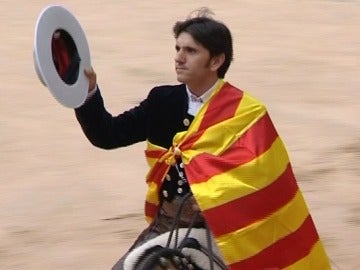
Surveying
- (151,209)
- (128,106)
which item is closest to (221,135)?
(151,209)

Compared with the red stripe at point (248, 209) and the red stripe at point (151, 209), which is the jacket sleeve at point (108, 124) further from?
the red stripe at point (248, 209)

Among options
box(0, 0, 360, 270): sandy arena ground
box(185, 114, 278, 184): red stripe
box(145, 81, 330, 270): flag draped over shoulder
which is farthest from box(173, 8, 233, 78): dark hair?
box(0, 0, 360, 270): sandy arena ground

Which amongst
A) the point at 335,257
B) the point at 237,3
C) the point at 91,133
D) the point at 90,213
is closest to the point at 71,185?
the point at 90,213

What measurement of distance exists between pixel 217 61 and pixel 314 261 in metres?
0.69

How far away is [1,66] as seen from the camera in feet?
28.7

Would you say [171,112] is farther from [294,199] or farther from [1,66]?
[1,66]

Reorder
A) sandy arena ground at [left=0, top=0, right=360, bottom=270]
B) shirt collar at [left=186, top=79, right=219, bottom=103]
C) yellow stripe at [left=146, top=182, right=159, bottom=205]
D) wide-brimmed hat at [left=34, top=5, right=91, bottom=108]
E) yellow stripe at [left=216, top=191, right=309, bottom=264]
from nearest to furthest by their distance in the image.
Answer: wide-brimmed hat at [left=34, top=5, right=91, bottom=108]
yellow stripe at [left=216, top=191, right=309, bottom=264]
shirt collar at [left=186, top=79, right=219, bottom=103]
yellow stripe at [left=146, top=182, right=159, bottom=205]
sandy arena ground at [left=0, top=0, right=360, bottom=270]

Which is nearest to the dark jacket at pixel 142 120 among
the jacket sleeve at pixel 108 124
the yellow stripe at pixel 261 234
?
the jacket sleeve at pixel 108 124

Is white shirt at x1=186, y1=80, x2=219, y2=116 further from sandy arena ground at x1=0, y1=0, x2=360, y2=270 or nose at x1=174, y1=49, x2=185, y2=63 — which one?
sandy arena ground at x1=0, y1=0, x2=360, y2=270

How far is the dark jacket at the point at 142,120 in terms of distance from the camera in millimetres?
3375

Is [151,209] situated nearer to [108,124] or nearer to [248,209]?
[108,124]

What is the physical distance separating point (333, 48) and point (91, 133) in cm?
619

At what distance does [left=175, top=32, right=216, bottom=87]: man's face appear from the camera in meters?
3.24

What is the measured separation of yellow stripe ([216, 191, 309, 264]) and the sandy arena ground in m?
1.85
